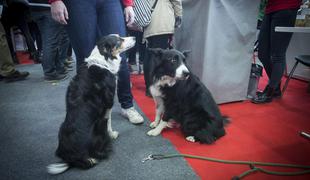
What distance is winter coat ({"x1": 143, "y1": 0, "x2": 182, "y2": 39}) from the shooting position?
2.80m

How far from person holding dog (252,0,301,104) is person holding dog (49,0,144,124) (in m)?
1.77

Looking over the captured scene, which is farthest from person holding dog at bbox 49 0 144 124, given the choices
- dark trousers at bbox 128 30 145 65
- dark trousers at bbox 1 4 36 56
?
dark trousers at bbox 1 4 36 56

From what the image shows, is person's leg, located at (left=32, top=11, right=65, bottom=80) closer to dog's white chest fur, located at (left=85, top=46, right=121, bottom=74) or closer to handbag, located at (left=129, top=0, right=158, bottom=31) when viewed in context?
handbag, located at (left=129, top=0, right=158, bottom=31)

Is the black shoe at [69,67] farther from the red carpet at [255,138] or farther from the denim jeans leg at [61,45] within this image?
the red carpet at [255,138]

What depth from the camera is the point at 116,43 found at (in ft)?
6.15

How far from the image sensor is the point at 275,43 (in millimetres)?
2793

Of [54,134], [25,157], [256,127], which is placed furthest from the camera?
[256,127]

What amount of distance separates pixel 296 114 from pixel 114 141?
2.19 m

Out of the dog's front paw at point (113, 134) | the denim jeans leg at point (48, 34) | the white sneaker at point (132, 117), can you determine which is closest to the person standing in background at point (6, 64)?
the denim jeans leg at point (48, 34)

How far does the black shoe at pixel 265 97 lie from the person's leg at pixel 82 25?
2.25 metres

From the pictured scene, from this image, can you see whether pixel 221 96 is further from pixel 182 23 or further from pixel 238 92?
pixel 182 23

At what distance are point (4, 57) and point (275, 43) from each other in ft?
13.3

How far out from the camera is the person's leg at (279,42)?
2.66m

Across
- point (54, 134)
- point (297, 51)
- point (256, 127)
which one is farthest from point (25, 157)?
point (297, 51)
